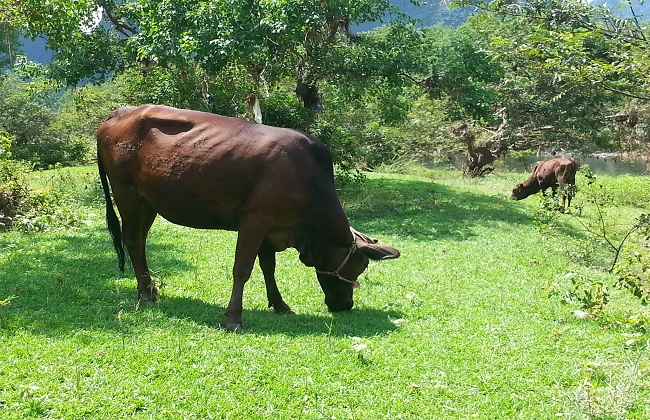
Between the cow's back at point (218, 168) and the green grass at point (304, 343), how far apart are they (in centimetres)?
116

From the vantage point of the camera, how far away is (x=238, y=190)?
6.09m

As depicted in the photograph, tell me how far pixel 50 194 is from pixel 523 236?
381 inches

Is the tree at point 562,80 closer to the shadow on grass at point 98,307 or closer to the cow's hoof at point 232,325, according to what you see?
the shadow on grass at point 98,307

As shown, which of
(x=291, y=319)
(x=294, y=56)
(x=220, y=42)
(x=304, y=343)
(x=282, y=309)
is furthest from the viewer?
(x=294, y=56)

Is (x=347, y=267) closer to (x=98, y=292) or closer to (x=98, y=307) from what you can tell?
(x=98, y=307)

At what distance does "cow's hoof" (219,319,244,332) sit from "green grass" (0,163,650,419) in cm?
10

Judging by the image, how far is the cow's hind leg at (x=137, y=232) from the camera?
6.66m

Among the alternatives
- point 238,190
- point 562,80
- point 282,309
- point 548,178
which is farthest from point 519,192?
point 238,190

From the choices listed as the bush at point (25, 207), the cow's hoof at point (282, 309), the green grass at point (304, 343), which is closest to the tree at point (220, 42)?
the bush at point (25, 207)

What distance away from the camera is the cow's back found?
604 centimetres

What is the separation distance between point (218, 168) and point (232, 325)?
1.61 meters

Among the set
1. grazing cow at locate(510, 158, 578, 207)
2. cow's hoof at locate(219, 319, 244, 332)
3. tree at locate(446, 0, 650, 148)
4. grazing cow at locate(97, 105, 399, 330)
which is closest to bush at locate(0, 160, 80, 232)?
grazing cow at locate(97, 105, 399, 330)

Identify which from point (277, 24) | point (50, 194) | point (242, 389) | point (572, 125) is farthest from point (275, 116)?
point (572, 125)

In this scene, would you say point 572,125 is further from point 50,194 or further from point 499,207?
point 50,194
